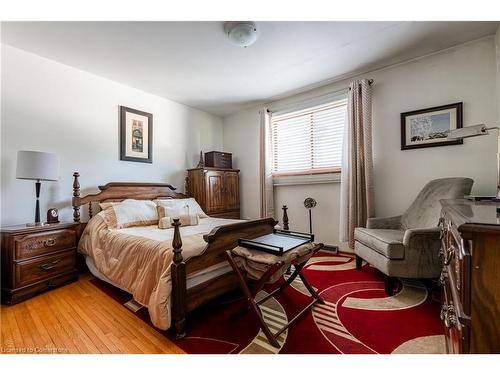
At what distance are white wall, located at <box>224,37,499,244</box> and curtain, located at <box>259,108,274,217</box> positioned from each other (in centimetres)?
49

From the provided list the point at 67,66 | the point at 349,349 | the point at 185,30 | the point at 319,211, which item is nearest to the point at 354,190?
the point at 319,211

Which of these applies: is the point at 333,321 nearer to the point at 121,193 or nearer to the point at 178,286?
the point at 178,286

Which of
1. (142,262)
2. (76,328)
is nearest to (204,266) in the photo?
(142,262)

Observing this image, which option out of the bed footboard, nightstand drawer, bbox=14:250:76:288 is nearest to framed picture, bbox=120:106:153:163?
nightstand drawer, bbox=14:250:76:288

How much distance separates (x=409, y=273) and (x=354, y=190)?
1230 millimetres

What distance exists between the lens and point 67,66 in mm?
2668

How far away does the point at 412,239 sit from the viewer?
1894 millimetres

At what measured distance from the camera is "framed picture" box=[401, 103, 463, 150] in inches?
95.9

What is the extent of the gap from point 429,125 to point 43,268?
4.39 m

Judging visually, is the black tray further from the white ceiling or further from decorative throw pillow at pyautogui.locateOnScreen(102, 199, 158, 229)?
the white ceiling

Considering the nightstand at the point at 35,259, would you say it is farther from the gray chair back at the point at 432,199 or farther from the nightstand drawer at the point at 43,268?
the gray chair back at the point at 432,199

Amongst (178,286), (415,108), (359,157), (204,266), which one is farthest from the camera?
(359,157)

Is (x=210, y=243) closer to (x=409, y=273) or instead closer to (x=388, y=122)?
(x=409, y=273)

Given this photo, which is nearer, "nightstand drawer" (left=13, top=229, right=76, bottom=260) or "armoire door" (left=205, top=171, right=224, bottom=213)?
"nightstand drawer" (left=13, top=229, right=76, bottom=260)
